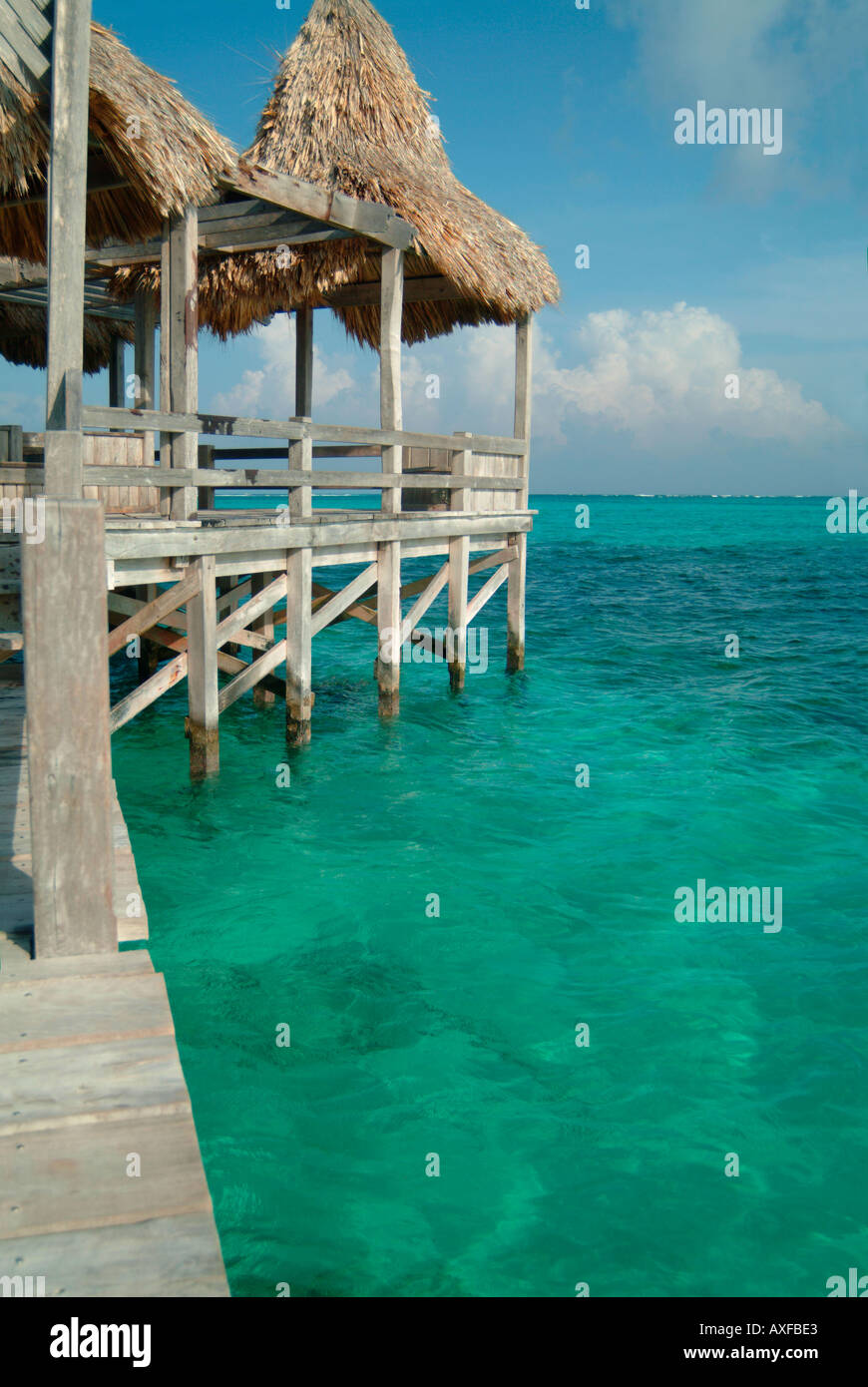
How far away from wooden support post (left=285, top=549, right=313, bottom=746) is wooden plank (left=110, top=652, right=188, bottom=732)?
3.46 feet

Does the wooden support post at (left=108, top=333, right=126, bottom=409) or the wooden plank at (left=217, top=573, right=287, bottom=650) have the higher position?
the wooden support post at (left=108, top=333, right=126, bottom=409)

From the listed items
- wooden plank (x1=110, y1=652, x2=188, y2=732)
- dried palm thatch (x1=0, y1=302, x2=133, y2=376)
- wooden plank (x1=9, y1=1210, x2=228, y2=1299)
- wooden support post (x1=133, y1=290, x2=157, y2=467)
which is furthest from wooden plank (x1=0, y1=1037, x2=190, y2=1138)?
dried palm thatch (x1=0, y1=302, x2=133, y2=376)

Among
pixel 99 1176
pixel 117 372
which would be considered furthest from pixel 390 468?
pixel 117 372

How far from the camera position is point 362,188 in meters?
9.24

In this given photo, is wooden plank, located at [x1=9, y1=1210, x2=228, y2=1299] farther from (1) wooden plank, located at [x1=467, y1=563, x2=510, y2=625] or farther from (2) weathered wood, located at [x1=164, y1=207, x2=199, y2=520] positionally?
(1) wooden plank, located at [x1=467, y1=563, x2=510, y2=625]

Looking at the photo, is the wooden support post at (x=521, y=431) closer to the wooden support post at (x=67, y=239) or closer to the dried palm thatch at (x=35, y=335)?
the dried palm thatch at (x=35, y=335)

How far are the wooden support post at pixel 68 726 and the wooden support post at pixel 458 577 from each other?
27.0 ft

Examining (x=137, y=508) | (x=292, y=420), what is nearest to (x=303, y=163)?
(x=292, y=420)

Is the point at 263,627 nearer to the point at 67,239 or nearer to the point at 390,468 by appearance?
the point at 390,468

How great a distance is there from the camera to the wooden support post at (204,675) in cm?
743

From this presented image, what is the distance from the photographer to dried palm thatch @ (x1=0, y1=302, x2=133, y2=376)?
47.3 ft

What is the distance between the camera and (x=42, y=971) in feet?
9.62

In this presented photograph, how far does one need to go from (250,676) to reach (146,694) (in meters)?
1.32

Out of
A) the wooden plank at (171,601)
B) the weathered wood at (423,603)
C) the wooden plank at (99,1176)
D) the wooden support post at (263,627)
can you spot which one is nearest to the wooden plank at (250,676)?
the wooden plank at (171,601)
